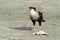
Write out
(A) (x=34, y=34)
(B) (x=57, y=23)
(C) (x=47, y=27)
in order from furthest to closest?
(B) (x=57, y=23), (C) (x=47, y=27), (A) (x=34, y=34)

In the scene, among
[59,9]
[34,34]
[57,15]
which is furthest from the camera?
[59,9]

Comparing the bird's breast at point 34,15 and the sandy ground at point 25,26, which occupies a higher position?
the bird's breast at point 34,15

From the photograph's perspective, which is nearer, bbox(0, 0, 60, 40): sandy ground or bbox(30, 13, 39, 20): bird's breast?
bbox(0, 0, 60, 40): sandy ground

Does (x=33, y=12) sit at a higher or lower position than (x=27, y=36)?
higher

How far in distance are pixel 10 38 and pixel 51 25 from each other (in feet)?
12.7

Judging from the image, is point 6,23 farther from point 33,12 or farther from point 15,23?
point 33,12

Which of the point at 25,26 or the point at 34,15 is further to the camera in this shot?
the point at 25,26

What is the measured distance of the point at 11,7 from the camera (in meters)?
22.0

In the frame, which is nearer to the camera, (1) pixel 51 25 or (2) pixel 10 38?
(2) pixel 10 38

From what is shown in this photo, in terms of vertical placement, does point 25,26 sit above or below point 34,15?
below

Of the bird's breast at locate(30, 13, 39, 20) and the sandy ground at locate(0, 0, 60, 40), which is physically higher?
the bird's breast at locate(30, 13, 39, 20)

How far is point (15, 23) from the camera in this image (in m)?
15.5

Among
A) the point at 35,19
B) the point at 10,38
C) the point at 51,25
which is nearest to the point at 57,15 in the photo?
the point at 51,25

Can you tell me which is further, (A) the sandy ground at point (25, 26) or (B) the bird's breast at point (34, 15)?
(B) the bird's breast at point (34, 15)
